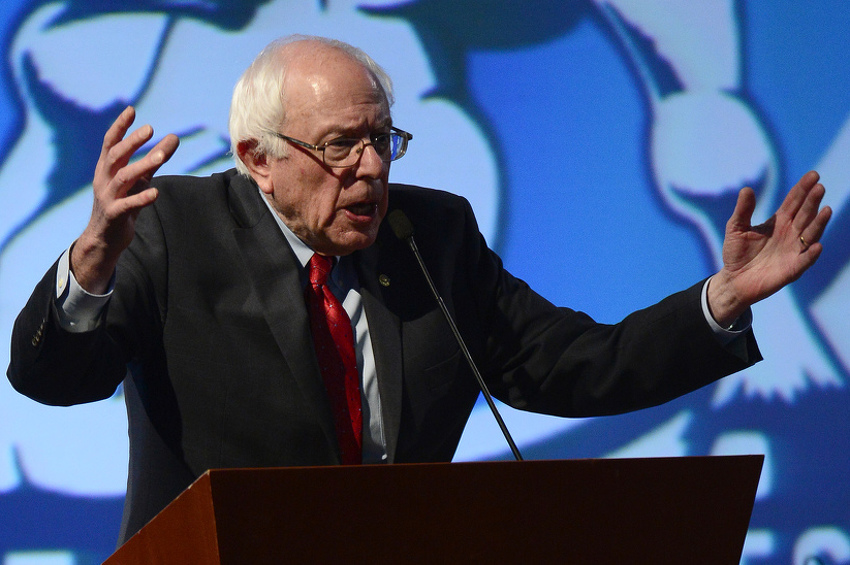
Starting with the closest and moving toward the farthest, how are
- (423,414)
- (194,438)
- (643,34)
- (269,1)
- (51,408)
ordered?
1. (194,438)
2. (423,414)
3. (51,408)
4. (269,1)
5. (643,34)

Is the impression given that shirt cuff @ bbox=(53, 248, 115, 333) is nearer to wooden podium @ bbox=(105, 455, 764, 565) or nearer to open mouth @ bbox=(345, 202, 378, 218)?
wooden podium @ bbox=(105, 455, 764, 565)

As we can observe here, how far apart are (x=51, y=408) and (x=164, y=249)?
99cm

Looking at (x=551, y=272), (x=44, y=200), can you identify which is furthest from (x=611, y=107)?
(x=44, y=200)

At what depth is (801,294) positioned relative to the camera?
2787mm

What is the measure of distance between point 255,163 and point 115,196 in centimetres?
55

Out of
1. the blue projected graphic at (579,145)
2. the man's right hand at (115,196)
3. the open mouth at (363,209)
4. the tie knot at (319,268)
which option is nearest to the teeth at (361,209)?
the open mouth at (363,209)

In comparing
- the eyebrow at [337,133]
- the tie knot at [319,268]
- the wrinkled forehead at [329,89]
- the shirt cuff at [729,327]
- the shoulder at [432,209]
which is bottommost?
the tie knot at [319,268]

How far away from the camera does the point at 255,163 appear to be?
69.7 inches

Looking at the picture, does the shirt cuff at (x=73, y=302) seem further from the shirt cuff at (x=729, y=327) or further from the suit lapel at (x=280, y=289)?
the shirt cuff at (x=729, y=327)

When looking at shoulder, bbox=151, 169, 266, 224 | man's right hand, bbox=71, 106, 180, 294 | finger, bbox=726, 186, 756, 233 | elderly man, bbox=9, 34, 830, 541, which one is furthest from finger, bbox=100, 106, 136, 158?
finger, bbox=726, 186, 756, 233

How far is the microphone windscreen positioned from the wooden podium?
0.72m

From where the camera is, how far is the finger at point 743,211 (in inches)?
58.1

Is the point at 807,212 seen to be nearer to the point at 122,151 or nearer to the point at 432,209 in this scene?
the point at 432,209

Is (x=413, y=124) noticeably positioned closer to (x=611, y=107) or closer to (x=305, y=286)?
(x=611, y=107)
